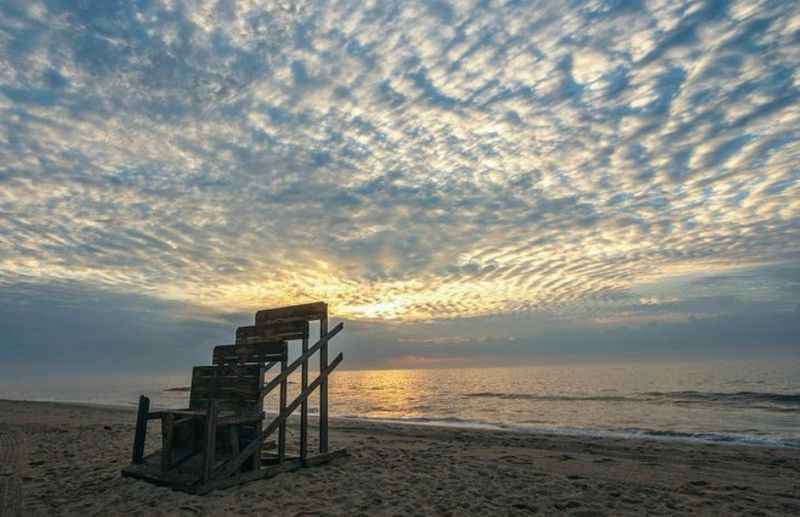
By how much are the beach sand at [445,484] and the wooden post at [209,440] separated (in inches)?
14.9

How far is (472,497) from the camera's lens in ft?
25.3

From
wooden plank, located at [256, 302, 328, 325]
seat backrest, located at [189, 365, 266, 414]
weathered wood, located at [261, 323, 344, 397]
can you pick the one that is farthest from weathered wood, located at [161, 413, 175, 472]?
wooden plank, located at [256, 302, 328, 325]

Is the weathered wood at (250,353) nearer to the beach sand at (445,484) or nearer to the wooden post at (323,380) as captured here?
the wooden post at (323,380)

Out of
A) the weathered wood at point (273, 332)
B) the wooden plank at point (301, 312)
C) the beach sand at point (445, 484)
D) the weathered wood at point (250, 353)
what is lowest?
the beach sand at point (445, 484)

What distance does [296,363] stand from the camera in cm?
866

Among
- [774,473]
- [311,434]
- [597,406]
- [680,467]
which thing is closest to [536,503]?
[680,467]

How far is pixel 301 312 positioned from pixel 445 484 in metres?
4.32

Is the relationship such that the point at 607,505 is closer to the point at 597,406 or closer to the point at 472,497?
the point at 472,497

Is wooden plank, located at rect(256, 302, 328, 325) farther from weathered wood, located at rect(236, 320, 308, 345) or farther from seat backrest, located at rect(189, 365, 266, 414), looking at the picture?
seat backrest, located at rect(189, 365, 266, 414)

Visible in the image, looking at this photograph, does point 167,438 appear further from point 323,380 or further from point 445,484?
point 445,484

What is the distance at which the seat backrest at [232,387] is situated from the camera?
26.9 ft

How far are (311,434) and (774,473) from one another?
13940 millimetres

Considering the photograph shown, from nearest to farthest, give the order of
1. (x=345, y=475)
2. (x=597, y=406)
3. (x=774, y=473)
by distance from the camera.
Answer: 1. (x=345, y=475)
2. (x=774, y=473)
3. (x=597, y=406)

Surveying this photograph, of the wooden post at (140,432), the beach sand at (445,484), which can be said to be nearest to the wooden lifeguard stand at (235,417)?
the wooden post at (140,432)
